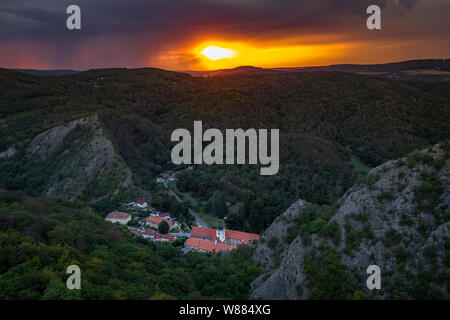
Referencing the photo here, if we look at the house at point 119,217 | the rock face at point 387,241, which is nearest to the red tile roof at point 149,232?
the house at point 119,217

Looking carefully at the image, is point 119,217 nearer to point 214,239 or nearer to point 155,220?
point 155,220

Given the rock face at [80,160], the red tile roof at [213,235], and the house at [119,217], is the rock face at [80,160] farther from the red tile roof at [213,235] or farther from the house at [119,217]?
the red tile roof at [213,235]

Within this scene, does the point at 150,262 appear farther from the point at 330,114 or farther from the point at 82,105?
the point at 330,114

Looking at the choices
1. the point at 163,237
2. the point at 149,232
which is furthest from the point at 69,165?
the point at 163,237

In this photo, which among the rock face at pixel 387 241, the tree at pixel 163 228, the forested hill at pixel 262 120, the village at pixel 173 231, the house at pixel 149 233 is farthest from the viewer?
the forested hill at pixel 262 120

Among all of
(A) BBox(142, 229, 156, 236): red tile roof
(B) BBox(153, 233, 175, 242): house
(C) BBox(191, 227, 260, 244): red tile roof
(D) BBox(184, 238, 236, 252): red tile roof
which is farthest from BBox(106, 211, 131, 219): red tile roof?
(D) BBox(184, 238, 236, 252): red tile roof
